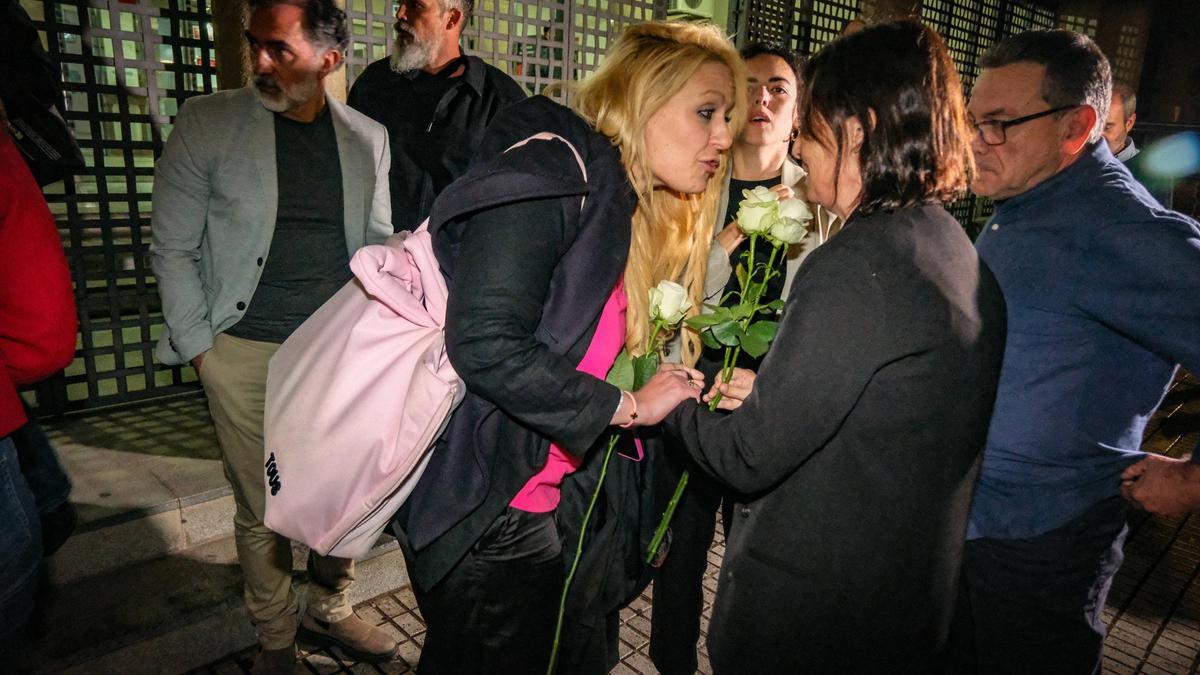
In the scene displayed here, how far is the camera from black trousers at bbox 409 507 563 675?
5.98 ft

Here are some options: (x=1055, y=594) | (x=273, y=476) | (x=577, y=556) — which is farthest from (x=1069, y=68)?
(x=273, y=476)

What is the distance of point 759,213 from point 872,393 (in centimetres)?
59

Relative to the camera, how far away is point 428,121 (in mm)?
3369

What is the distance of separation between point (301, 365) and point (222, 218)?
1408 mm

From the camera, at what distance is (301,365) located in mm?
1691

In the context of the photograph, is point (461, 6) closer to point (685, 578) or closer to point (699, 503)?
point (699, 503)

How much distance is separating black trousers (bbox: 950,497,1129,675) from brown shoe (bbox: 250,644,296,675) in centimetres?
258

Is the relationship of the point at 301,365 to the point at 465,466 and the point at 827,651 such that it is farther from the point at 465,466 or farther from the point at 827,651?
the point at 827,651

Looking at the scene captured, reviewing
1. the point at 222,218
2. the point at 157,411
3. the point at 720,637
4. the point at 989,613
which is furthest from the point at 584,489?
the point at 157,411

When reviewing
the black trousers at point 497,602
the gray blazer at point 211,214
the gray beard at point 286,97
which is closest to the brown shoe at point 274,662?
the gray blazer at point 211,214

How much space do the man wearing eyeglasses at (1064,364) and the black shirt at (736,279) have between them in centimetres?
82

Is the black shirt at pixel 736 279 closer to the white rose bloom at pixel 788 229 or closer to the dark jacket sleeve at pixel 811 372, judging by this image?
the white rose bloom at pixel 788 229

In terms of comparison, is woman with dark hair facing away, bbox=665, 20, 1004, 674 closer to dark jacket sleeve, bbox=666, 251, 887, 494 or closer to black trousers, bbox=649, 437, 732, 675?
dark jacket sleeve, bbox=666, 251, 887, 494

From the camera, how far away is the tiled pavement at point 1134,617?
322 cm
